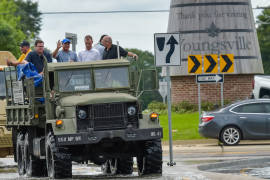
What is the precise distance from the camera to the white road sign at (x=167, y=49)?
61.7 feet

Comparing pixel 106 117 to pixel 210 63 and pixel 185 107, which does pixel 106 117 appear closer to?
pixel 210 63

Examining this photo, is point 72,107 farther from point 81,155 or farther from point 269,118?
point 269,118

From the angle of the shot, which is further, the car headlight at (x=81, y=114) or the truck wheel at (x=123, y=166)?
the truck wheel at (x=123, y=166)

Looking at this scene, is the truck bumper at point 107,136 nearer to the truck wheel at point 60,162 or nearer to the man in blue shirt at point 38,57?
the truck wheel at point 60,162

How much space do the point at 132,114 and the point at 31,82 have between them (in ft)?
7.25

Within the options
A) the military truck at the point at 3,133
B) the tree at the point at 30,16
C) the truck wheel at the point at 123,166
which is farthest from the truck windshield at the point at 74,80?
the tree at the point at 30,16

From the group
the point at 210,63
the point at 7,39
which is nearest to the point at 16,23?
the point at 7,39

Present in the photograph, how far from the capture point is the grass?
3188 cm

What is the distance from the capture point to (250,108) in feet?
95.9

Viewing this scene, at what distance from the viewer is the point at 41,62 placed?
1803 centimetres

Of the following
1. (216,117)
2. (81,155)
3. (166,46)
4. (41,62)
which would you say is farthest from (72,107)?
(216,117)

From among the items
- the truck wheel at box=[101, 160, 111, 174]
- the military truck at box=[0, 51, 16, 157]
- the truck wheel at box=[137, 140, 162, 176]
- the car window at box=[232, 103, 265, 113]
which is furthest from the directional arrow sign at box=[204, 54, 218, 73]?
the truck wheel at box=[137, 140, 162, 176]

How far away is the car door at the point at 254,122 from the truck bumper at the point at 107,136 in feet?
43.9

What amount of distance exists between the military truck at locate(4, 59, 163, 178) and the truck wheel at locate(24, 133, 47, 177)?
1.3 inches
